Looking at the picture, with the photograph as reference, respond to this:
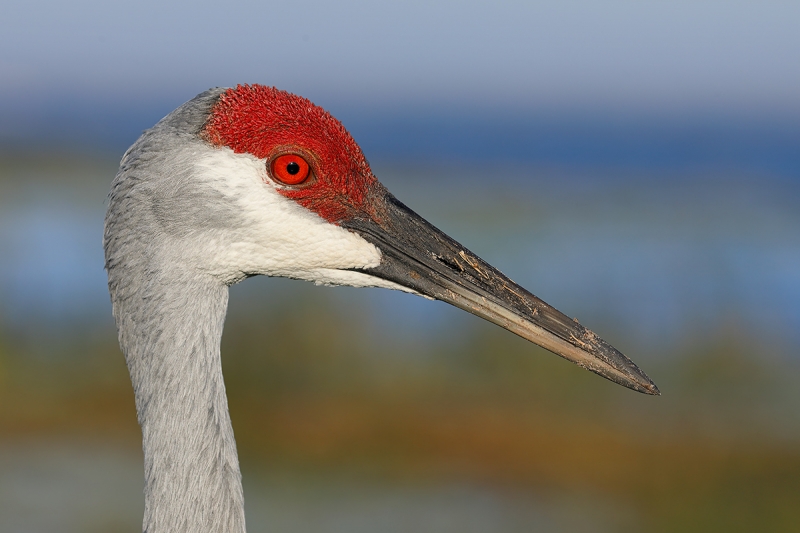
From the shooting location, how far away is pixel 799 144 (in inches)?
1085

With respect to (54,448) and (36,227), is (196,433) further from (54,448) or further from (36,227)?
(36,227)

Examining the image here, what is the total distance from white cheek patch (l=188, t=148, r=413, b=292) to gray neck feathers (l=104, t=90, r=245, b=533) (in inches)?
3.5

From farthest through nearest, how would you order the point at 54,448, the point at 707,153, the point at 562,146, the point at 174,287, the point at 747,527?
the point at 562,146, the point at 707,153, the point at 54,448, the point at 747,527, the point at 174,287

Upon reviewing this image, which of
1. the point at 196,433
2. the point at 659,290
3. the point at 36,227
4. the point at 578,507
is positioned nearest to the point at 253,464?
the point at 578,507

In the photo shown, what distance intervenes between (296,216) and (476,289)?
0.76m

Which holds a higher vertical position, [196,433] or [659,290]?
[659,290]

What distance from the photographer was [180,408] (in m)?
3.09

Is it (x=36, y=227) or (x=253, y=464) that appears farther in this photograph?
(x=36, y=227)

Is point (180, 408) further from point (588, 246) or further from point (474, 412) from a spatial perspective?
point (588, 246)

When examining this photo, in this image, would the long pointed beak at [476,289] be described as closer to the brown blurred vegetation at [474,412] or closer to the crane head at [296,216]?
the crane head at [296,216]

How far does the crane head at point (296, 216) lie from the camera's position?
121 inches

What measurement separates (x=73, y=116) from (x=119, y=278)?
3377 cm

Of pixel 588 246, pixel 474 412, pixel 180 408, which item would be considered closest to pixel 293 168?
pixel 180 408

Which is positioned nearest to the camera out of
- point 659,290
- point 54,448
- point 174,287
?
point 174,287
